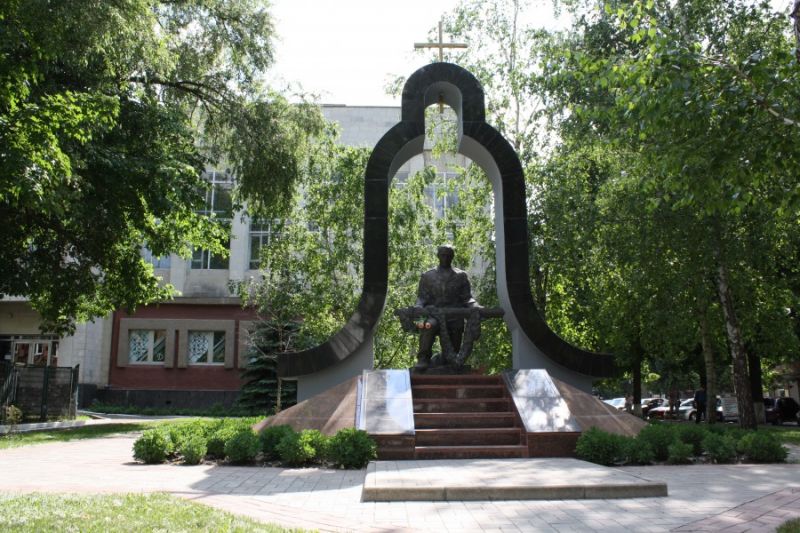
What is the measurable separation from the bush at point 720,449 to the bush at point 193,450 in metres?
7.41

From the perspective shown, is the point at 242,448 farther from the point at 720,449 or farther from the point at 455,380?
the point at 720,449

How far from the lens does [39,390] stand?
71.8ft

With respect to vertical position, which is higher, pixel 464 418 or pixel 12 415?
pixel 464 418

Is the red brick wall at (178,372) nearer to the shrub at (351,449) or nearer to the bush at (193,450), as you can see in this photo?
the bush at (193,450)

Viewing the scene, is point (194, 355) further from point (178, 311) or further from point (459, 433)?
point (459, 433)

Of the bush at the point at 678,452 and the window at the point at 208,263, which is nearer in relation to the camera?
the bush at the point at 678,452

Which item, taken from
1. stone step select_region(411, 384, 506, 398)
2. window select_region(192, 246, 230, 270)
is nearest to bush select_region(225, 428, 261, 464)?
stone step select_region(411, 384, 506, 398)

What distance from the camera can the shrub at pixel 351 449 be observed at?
29.7 ft

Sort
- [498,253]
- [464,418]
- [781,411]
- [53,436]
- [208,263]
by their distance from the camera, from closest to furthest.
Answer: [464,418] → [498,253] → [53,436] → [781,411] → [208,263]

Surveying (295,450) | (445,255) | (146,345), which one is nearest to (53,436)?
(295,450)

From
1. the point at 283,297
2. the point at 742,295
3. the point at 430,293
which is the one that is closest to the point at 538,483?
the point at 430,293

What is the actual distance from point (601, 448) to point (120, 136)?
13809 millimetres

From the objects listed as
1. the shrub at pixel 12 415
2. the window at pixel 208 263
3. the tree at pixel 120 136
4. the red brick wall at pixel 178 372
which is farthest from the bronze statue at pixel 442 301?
the window at pixel 208 263

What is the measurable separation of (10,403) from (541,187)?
60.0 ft
